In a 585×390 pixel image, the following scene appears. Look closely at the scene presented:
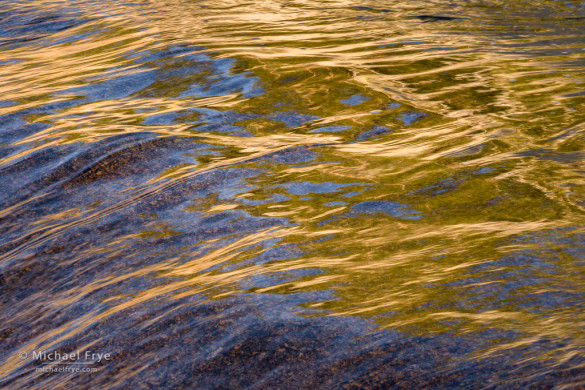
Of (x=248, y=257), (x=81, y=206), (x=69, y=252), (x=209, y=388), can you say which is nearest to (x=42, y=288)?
(x=69, y=252)

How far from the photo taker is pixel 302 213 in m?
3.97

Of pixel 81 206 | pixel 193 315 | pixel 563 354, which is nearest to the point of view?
pixel 563 354

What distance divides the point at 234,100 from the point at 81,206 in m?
2.16

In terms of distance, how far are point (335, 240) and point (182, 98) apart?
327 cm

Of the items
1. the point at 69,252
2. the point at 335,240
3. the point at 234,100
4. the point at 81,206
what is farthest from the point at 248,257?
the point at 234,100

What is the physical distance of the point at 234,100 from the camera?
6.19 m

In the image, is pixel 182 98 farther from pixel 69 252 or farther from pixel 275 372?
pixel 275 372

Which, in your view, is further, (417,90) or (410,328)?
(417,90)

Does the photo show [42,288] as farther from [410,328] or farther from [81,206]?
[410,328]

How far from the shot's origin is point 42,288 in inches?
147

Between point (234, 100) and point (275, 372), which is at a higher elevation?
point (234, 100)

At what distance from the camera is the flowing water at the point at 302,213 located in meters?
2.82

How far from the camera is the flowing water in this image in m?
2.82

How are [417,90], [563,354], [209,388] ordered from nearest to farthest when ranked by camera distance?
[563,354] → [209,388] → [417,90]
